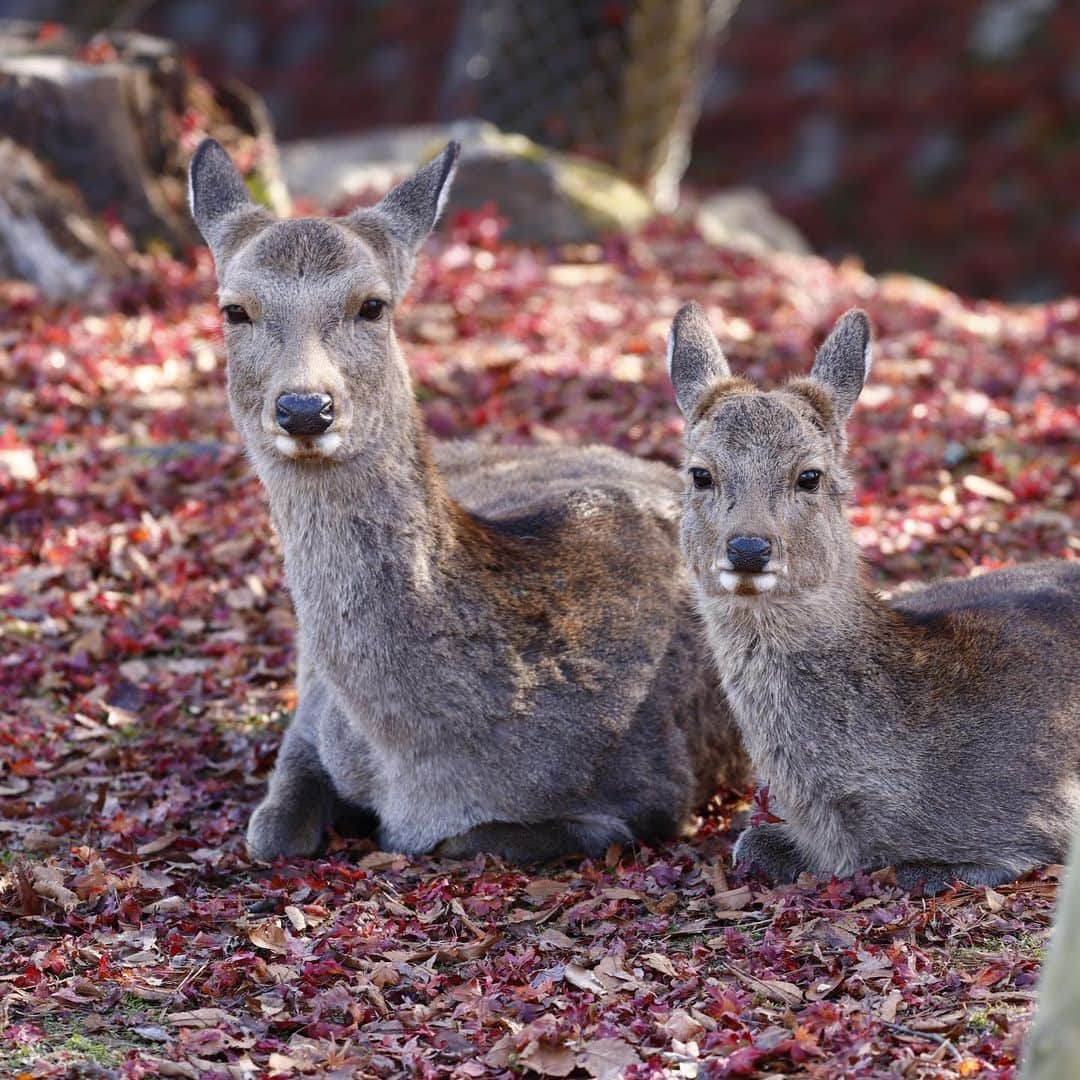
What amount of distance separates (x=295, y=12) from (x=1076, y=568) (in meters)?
27.3

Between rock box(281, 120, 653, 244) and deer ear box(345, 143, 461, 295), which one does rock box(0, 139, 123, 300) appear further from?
deer ear box(345, 143, 461, 295)

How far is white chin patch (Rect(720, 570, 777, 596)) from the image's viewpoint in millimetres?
7160

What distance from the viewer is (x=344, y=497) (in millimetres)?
7711

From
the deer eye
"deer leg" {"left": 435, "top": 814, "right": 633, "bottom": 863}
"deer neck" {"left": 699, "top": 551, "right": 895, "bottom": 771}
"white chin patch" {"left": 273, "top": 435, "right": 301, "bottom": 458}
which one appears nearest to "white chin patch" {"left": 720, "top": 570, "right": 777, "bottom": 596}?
"deer neck" {"left": 699, "top": 551, "right": 895, "bottom": 771}

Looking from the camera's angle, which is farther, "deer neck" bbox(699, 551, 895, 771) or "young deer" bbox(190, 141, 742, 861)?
"young deer" bbox(190, 141, 742, 861)

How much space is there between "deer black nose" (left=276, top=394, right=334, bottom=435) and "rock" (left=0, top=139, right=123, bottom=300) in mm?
7167

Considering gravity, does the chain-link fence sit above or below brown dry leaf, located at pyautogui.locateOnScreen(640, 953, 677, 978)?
above

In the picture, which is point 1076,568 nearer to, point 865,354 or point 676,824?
point 865,354

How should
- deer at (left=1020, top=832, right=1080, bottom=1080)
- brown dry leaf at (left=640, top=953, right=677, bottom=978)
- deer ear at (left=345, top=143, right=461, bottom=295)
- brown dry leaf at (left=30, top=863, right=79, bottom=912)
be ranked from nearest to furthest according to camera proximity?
1. deer at (left=1020, top=832, right=1080, bottom=1080)
2. brown dry leaf at (left=640, top=953, right=677, bottom=978)
3. brown dry leaf at (left=30, top=863, right=79, bottom=912)
4. deer ear at (left=345, top=143, right=461, bottom=295)

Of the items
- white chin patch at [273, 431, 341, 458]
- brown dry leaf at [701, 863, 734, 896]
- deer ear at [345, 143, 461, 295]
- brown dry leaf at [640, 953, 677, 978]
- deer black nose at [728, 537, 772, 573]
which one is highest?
deer ear at [345, 143, 461, 295]

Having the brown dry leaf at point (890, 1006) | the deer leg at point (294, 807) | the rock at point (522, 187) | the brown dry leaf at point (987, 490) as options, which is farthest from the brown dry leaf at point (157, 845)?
the rock at point (522, 187)

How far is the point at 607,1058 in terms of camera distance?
5789mm

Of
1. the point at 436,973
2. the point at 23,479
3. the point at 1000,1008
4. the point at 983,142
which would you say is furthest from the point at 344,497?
the point at 983,142

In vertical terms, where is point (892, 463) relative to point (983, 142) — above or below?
below
